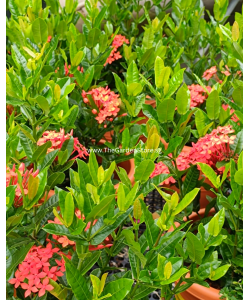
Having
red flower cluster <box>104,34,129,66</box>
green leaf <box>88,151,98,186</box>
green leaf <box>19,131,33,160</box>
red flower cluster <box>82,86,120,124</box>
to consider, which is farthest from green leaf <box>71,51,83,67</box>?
green leaf <box>88,151,98,186</box>

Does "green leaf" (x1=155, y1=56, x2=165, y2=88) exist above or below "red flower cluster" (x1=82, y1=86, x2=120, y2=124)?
above

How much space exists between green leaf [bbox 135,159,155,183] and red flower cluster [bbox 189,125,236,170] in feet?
0.89

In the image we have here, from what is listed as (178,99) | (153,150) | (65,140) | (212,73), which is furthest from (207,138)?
(212,73)

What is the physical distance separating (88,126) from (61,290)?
67 centimetres

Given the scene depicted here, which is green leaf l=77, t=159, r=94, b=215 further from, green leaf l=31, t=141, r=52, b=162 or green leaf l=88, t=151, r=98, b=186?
green leaf l=31, t=141, r=52, b=162

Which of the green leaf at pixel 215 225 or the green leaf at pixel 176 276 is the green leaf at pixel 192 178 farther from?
the green leaf at pixel 176 276

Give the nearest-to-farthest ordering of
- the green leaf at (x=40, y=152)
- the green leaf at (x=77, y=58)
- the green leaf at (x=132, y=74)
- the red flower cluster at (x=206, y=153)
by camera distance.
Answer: the green leaf at (x=40, y=152) < the red flower cluster at (x=206, y=153) < the green leaf at (x=132, y=74) < the green leaf at (x=77, y=58)

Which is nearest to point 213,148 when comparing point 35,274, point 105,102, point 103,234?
point 105,102

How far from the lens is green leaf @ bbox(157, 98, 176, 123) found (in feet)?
2.74

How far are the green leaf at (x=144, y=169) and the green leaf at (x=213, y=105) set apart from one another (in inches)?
15.1

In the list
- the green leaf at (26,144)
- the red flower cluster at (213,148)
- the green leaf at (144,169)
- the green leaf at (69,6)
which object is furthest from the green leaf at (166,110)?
the green leaf at (69,6)

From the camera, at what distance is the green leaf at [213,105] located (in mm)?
942

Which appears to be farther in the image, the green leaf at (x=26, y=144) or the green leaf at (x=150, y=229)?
the green leaf at (x=26, y=144)

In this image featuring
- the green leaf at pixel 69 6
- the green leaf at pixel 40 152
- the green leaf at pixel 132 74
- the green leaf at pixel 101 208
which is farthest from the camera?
the green leaf at pixel 69 6
